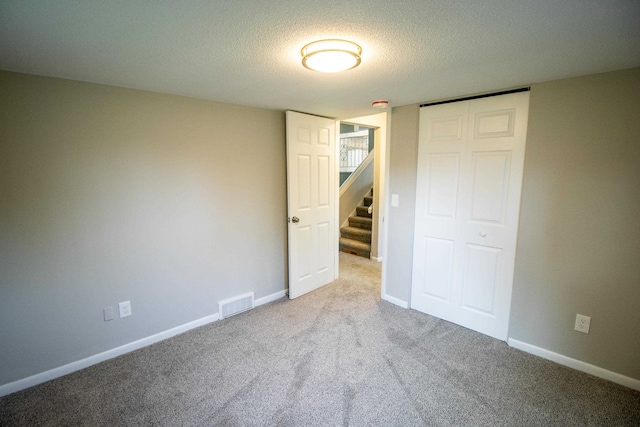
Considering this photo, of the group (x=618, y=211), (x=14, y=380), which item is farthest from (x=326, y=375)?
(x=618, y=211)

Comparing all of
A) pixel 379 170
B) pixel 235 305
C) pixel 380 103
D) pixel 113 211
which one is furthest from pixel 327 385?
pixel 379 170

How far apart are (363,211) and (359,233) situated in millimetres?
605

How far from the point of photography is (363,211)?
Result: 18.2 feet

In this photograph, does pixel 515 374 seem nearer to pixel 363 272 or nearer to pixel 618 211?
pixel 618 211

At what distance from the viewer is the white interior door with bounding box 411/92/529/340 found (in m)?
2.35

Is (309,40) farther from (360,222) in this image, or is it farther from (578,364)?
(360,222)

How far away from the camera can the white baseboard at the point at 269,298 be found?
3201 mm

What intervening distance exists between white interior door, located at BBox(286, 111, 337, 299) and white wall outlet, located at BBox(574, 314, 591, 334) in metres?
2.40

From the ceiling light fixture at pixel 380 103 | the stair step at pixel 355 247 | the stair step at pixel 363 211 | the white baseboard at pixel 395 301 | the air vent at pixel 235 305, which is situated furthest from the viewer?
the stair step at pixel 363 211

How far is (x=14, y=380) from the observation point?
1.96 m

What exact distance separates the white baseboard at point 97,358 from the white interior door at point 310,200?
1.06m

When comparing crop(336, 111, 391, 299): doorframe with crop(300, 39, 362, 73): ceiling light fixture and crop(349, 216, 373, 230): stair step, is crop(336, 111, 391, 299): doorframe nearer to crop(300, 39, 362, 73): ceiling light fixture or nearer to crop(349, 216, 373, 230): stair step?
crop(349, 216, 373, 230): stair step

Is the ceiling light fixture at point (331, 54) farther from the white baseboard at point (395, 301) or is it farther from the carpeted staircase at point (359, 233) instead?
the carpeted staircase at point (359, 233)

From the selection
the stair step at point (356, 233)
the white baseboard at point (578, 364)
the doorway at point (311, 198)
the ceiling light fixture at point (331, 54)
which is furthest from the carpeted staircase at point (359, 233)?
the ceiling light fixture at point (331, 54)
